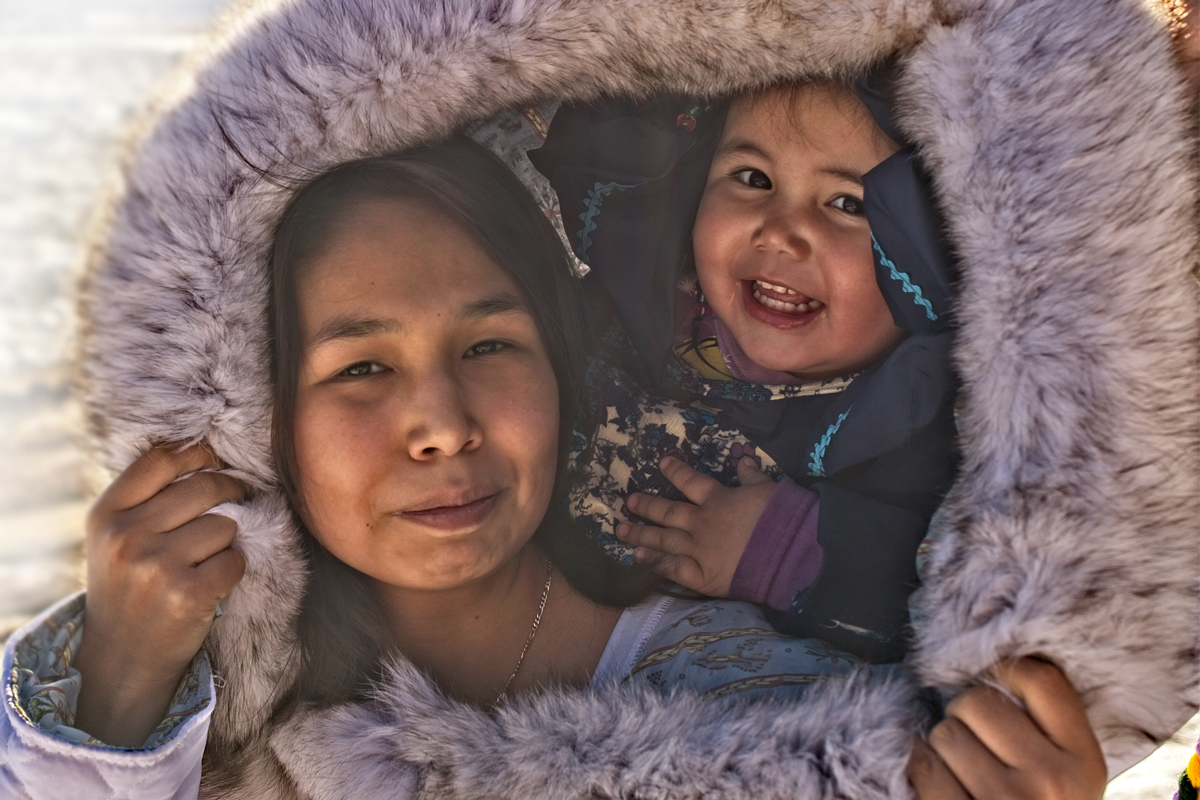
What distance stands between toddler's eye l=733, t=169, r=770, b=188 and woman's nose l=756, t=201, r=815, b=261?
0.16 feet

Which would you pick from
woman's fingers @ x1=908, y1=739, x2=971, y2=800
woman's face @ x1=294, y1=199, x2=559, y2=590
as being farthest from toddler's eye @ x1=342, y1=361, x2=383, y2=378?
woman's fingers @ x1=908, y1=739, x2=971, y2=800

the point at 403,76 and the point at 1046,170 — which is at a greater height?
the point at 403,76

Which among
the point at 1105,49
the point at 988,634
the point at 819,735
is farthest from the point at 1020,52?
the point at 819,735

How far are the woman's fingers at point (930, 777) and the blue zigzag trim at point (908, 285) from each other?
42 cm

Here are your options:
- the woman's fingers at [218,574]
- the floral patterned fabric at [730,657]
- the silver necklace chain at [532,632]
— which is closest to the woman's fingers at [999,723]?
the floral patterned fabric at [730,657]

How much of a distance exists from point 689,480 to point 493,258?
0.34 meters

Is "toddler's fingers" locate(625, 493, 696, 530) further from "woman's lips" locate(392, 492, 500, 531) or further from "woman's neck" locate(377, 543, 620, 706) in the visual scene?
"woman's lips" locate(392, 492, 500, 531)

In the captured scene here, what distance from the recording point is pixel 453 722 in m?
0.83

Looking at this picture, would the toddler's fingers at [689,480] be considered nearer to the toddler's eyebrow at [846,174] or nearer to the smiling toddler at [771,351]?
the smiling toddler at [771,351]

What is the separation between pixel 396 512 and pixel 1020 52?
2.31 feet

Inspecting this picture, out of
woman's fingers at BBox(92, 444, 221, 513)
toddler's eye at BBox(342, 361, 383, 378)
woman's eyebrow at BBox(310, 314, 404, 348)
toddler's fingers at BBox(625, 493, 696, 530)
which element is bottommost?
toddler's fingers at BBox(625, 493, 696, 530)

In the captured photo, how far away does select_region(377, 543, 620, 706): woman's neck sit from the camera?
0.92 metres

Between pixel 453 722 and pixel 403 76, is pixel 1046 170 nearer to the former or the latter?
pixel 403 76

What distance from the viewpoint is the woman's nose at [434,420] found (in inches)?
32.3
